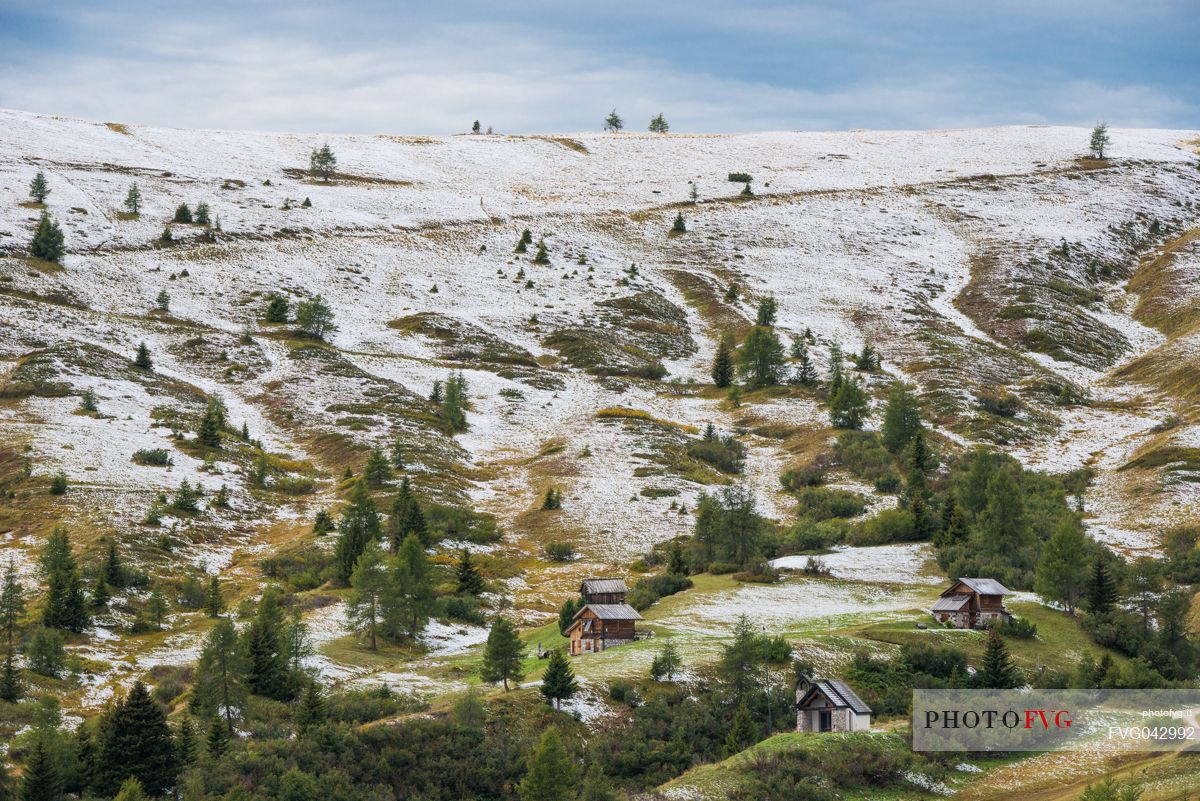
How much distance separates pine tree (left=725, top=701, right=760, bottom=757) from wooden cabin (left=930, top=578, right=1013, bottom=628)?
65.7 ft

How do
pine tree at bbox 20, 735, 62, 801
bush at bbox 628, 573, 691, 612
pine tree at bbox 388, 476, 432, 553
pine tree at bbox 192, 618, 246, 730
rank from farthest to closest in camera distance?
pine tree at bbox 388, 476, 432, 553 → bush at bbox 628, 573, 691, 612 → pine tree at bbox 192, 618, 246, 730 → pine tree at bbox 20, 735, 62, 801

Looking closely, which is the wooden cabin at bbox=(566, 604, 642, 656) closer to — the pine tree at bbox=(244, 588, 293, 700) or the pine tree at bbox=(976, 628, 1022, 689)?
the pine tree at bbox=(244, 588, 293, 700)

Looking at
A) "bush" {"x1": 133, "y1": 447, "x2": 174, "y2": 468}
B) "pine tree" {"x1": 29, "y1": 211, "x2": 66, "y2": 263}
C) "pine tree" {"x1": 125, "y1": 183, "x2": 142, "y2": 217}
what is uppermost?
"pine tree" {"x1": 125, "y1": 183, "x2": 142, "y2": 217}

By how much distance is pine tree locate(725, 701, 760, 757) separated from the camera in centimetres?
5481

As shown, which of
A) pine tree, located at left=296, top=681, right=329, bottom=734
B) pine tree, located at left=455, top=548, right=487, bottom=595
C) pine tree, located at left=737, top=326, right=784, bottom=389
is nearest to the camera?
pine tree, located at left=296, top=681, right=329, bottom=734

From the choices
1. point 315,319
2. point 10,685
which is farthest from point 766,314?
point 10,685

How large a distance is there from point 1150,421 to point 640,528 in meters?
62.1

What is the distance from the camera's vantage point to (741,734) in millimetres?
56000

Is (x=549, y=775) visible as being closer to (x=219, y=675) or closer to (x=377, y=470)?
(x=219, y=675)

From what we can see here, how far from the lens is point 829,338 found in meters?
160

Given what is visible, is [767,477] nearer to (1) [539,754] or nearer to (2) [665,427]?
(2) [665,427]

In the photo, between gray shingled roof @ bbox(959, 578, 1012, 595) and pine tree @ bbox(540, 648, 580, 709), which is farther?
gray shingled roof @ bbox(959, 578, 1012, 595)

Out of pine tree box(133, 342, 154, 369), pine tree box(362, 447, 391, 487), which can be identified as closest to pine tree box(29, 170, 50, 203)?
pine tree box(133, 342, 154, 369)

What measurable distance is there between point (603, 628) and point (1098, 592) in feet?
104
